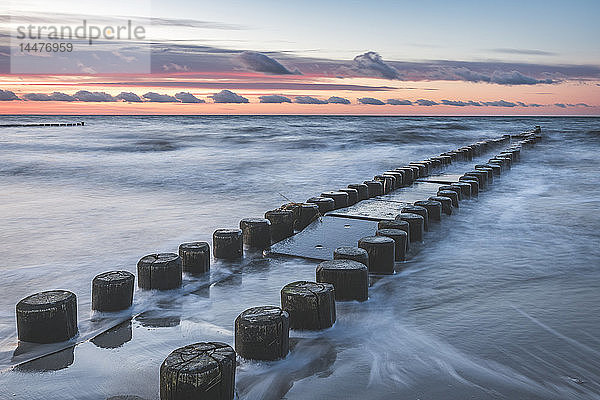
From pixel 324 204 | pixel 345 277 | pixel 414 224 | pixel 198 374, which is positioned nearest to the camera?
pixel 198 374

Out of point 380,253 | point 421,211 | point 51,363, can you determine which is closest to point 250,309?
point 51,363

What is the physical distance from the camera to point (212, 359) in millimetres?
2338

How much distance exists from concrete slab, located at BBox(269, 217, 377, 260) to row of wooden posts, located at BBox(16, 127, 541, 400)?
0.55 ft

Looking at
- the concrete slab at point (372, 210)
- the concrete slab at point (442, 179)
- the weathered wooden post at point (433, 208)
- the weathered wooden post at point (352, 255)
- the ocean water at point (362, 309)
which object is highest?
the weathered wooden post at point (352, 255)

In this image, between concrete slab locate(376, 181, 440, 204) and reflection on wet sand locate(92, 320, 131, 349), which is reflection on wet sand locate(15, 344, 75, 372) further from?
concrete slab locate(376, 181, 440, 204)

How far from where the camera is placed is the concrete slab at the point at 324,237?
17.1 ft

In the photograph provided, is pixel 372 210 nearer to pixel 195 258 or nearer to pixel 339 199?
pixel 339 199

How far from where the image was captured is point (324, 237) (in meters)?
5.67

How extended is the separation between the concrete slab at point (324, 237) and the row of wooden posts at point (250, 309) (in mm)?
166

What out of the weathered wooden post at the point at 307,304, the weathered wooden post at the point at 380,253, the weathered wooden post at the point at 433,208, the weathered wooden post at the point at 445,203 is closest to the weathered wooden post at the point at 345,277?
the weathered wooden post at the point at 307,304

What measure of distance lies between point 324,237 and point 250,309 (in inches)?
109

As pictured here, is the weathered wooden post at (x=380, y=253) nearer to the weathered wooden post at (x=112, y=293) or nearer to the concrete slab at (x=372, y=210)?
the concrete slab at (x=372, y=210)

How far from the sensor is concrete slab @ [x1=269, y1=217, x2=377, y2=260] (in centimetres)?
522

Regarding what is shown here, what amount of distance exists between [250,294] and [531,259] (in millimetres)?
3111
